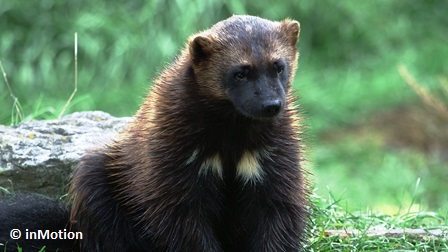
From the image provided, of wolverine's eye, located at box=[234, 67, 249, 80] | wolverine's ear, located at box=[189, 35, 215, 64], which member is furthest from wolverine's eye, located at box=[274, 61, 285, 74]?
wolverine's ear, located at box=[189, 35, 215, 64]

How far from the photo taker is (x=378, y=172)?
9.28 meters

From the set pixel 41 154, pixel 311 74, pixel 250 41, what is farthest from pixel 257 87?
pixel 311 74

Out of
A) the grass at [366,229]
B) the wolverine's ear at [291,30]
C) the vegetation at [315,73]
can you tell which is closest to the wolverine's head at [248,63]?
the wolverine's ear at [291,30]

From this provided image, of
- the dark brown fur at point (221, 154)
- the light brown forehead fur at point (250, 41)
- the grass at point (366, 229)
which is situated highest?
the light brown forehead fur at point (250, 41)

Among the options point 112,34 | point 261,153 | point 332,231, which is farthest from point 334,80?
point 261,153

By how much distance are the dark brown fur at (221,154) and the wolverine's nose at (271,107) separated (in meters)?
0.03

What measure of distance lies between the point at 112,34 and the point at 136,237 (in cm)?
496

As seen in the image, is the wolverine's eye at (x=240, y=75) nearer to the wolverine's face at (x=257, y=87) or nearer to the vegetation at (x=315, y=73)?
the wolverine's face at (x=257, y=87)

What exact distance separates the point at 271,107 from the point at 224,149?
15.6 inches

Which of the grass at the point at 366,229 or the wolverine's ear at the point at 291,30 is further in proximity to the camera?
the grass at the point at 366,229

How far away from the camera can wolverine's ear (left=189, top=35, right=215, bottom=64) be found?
4613 millimetres

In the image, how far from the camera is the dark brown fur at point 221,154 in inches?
181

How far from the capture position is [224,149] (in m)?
4.66

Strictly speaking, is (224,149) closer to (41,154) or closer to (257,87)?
(257,87)
